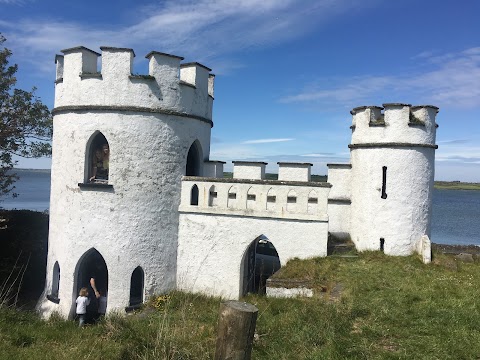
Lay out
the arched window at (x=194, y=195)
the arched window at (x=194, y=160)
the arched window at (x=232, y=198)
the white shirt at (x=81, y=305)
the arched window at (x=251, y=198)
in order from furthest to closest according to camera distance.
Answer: the arched window at (x=194, y=160), the arched window at (x=194, y=195), the arched window at (x=232, y=198), the arched window at (x=251, y=198), the white shirt at (x=81, y=305)

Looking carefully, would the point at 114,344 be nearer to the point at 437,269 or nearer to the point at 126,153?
the point at 126,153

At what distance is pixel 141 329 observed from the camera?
6988mm

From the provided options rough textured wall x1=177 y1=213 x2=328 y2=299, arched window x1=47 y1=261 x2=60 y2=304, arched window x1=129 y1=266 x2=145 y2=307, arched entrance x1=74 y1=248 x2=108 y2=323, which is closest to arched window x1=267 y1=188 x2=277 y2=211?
rough textured wall x1=177 y1=213 x2=328 y2=299

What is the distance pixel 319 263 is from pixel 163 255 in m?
4.47

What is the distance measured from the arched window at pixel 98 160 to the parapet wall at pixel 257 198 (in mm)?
2321

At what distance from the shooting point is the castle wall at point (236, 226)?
1048 cm

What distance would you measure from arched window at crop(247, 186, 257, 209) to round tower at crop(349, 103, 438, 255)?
10.5ft

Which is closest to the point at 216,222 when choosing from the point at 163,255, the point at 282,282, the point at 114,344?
the point at 163,255

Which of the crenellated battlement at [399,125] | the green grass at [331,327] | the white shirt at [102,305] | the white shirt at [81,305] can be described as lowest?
the white shirt at [102,305]

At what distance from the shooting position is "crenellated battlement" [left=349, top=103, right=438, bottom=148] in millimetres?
10508

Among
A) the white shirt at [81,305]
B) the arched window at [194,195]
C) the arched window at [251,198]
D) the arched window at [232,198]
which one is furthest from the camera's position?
the arched window at [194,195]

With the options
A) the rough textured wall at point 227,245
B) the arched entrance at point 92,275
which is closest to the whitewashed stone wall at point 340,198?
the rough textured wall at point 227,245

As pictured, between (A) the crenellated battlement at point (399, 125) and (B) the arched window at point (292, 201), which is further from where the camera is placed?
(B) the arched window at point (292, 201)

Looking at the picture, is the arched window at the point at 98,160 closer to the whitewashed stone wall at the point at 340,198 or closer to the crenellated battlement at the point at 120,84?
the crenellated battlement at the point at 120,84
